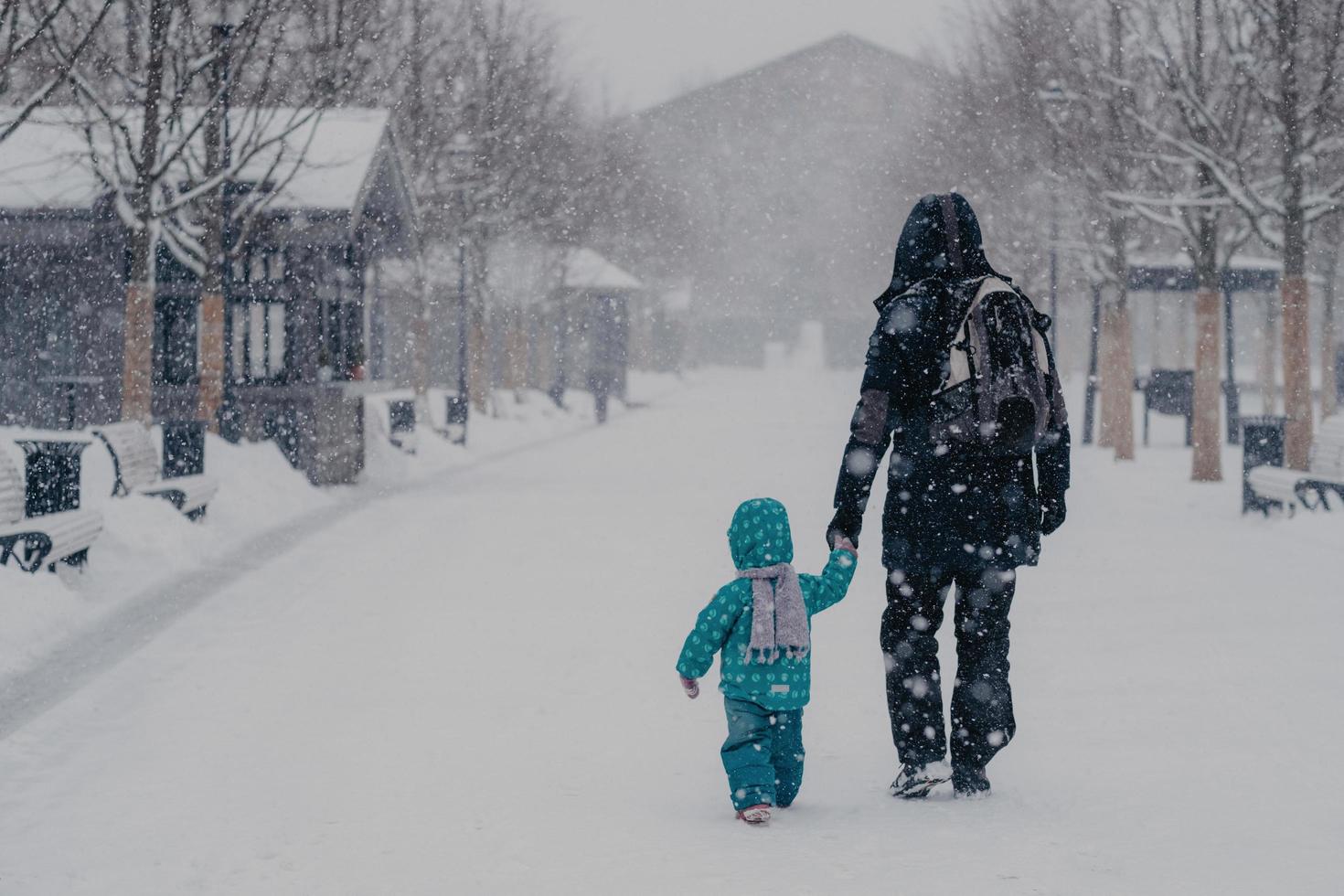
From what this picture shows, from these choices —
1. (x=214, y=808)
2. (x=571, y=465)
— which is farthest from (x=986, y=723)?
(x=571, y=465)

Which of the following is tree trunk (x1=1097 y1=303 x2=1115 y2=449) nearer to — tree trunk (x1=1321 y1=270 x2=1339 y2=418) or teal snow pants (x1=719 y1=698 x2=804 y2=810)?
tree trunk (x1=1321 y1=270 x2=1339 y2=418)

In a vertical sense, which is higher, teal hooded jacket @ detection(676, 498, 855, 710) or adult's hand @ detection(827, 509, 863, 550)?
adult's hand @ detection(827, 509, 863, 550)

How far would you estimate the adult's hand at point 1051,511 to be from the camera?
207 inches

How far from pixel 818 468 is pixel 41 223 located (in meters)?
12.0

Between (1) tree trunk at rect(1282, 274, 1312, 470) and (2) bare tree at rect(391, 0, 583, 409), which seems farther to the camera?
(2) bare tree at rect(391, 0, 583, 409)

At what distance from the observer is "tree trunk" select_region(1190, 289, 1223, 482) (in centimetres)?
1862

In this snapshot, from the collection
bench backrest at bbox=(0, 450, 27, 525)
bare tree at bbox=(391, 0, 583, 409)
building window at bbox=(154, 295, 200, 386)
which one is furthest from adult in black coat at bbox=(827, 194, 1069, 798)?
bare tree at bbox=(391, 0, 583, 409)

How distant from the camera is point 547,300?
41.3 metres

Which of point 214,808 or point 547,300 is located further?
point 547,300

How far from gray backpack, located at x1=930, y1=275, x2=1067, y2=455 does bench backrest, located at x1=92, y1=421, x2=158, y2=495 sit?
957cm

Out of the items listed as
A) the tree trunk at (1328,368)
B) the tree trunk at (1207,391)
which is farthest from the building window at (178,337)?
the tree trunk at (1328,368)

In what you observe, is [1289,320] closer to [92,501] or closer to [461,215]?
[92,501]

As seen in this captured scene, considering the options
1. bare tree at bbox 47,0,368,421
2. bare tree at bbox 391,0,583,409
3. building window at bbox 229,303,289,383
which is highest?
bare tree at bbox 391,0,583,409

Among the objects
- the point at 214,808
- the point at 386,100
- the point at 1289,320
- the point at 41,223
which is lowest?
the point at 214,808
